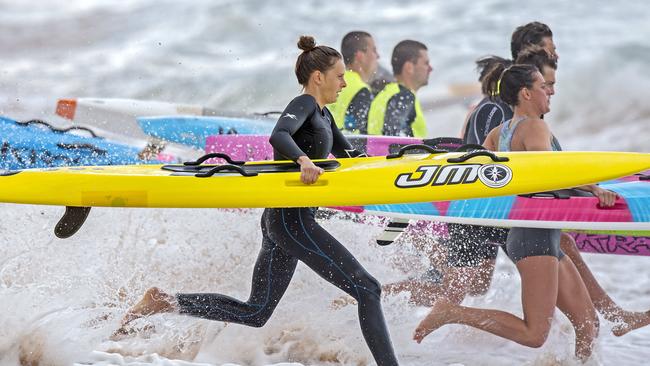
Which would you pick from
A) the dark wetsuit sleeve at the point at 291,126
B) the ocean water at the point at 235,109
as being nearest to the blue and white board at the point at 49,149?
the ocean water at the point at 235,109

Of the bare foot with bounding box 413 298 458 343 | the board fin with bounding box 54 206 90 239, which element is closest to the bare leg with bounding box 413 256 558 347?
the bare foot with bounding box 413 298 458 343

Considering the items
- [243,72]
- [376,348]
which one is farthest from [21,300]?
[243,72]

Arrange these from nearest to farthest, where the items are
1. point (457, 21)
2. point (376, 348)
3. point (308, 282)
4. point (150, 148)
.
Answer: point (376, 348) → point (308, 282) → point (150, 148) → point (457, 21)

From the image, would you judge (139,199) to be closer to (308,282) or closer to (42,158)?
(308,282)

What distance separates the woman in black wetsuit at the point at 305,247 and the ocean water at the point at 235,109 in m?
0.41

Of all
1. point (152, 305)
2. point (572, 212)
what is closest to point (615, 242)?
point (572, 212)

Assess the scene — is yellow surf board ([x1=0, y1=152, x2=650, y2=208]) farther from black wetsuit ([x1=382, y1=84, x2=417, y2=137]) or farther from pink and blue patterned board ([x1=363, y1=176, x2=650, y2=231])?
black wetsuit ([x1=382, y1=84, x2=417, y2=137])

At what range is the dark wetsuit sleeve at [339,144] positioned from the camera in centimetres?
380

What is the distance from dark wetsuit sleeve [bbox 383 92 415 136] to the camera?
264 inches

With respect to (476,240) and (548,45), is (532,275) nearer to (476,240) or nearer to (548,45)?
(476,240)

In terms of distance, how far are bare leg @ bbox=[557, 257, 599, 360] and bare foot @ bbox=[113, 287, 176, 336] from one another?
5.57ft

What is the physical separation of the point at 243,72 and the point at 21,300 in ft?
51.9

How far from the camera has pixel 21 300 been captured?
4.37m

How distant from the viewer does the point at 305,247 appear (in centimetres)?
352
